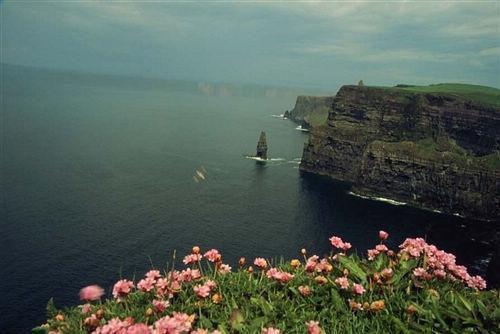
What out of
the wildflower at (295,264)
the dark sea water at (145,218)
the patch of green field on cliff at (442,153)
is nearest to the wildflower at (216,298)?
the wildflower at (295,264)

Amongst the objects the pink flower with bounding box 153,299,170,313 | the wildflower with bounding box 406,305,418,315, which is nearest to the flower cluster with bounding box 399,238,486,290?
the wildflower with bounding box 406,305,418,315

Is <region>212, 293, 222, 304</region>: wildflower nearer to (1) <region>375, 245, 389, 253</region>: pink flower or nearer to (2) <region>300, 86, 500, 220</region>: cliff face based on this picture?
(1) <region>375, 245, 389, 253</region>: pink flower

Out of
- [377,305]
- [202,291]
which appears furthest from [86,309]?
[377,305]

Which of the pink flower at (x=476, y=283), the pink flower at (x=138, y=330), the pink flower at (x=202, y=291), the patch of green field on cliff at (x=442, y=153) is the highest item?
the pink flower at (x=138, y=330)

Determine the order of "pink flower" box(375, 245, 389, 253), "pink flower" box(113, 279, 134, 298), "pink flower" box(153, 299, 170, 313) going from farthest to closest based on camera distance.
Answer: "pink flower" box(375, 245, 389, 253), "pink flower" box(113, 279, 134, 298), "pink flower" box(153, 299, 170, 313)

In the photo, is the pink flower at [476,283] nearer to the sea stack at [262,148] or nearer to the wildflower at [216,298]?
the wildflower at [216,298]

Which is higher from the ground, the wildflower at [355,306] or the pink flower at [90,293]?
the pink flower at [90,293]

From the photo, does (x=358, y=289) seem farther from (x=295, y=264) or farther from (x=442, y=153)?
(x=442, y=153)
